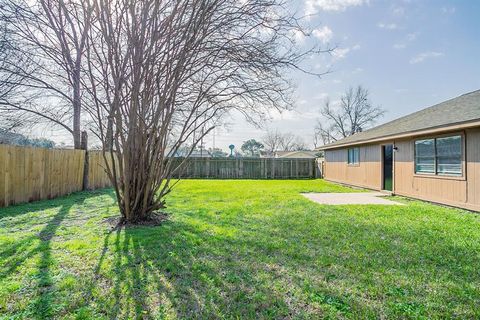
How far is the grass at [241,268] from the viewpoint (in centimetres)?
212

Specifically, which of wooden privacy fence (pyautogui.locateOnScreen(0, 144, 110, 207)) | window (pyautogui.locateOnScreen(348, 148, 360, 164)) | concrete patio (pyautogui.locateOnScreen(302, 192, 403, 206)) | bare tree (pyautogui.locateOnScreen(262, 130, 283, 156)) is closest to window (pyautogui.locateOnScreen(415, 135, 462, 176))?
concrete patio (pyautogui.locateOnScreen(302, 192, 403, 206))

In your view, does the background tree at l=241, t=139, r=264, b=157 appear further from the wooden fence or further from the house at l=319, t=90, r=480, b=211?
the wooden fence

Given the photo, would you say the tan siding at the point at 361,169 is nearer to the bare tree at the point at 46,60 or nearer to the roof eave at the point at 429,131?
the roof eave at the point at 429,131

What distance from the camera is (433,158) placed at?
747 centimetres

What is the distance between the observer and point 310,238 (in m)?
3.98

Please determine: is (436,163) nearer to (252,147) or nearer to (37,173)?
(37,173)

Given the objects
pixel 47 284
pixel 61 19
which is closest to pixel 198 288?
pixel 47 284

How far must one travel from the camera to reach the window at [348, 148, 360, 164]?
1221cm

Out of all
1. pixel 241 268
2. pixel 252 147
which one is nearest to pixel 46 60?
pixel 241 268

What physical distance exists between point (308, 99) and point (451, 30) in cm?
530

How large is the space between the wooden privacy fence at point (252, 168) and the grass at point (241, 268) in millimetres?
12918

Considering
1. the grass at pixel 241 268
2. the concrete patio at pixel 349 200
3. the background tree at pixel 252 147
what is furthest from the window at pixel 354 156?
the background tree at pixel 252 147

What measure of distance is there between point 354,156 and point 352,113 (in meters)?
18.4

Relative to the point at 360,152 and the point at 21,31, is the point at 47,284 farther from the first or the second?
the point at 360,152
